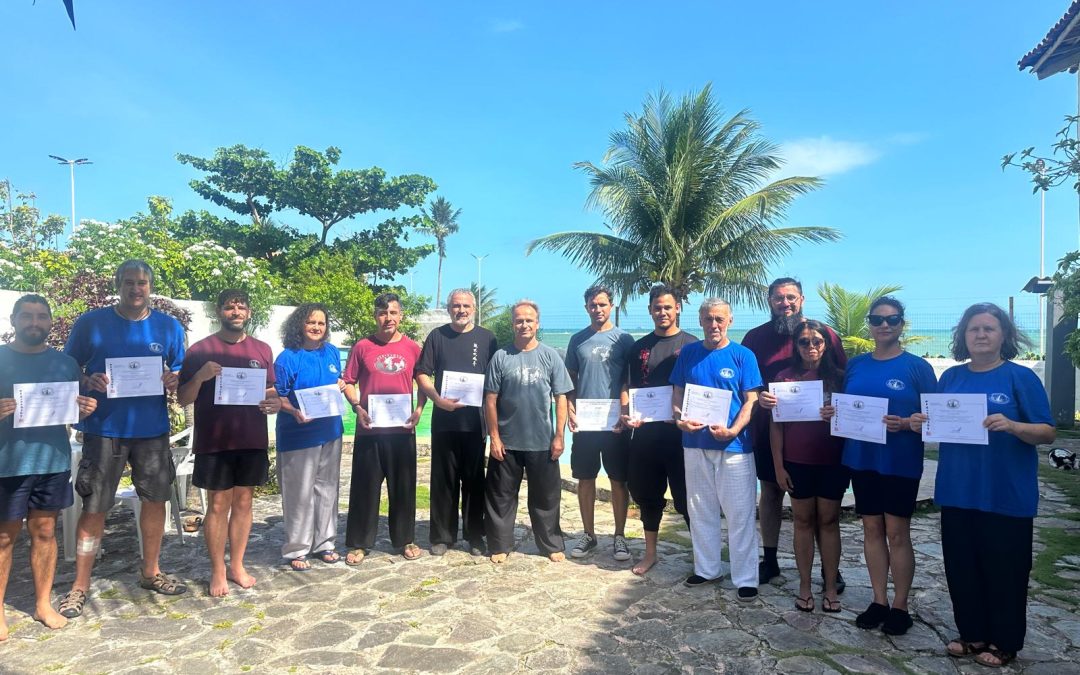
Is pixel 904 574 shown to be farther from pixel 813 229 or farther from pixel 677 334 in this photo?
pixel 813 229

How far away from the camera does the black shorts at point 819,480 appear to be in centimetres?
388

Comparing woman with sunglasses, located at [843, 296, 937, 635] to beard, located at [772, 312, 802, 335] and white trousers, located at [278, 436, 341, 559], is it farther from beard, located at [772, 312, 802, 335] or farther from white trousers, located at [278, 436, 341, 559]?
white trousers, located at [278, 436, 341, 559]

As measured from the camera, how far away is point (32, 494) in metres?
3.86

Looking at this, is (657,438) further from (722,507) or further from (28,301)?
(28,301)

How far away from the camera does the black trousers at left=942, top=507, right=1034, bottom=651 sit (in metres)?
3.29

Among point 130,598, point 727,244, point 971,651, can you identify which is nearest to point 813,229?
point 727,244

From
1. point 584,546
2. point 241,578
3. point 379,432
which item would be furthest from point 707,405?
point 241,578

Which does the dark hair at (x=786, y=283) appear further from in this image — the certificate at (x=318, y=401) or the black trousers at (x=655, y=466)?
Result: the certificate at (x=318, y=401)

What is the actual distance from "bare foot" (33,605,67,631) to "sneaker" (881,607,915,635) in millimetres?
4959

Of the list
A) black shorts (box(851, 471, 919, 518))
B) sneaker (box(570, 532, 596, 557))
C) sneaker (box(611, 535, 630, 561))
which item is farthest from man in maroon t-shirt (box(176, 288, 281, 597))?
black shorts (box(851, 471, 919, 518))

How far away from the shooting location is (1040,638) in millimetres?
3730

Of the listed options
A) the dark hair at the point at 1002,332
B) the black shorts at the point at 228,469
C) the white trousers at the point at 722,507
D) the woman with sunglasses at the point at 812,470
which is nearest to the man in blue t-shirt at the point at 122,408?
the black shorts at the point at 228,469

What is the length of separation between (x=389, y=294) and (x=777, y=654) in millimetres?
3633

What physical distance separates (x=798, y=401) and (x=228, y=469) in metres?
3.80
